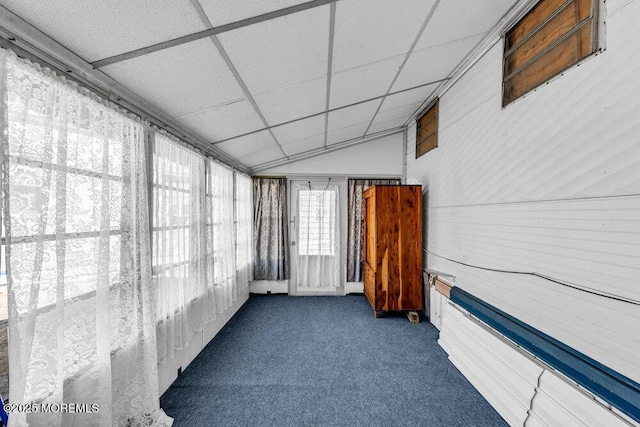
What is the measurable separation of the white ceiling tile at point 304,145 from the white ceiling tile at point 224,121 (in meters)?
0.97

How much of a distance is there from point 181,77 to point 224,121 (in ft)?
2.43

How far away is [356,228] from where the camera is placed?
4.34m

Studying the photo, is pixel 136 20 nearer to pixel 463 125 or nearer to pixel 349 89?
pixel 349 89

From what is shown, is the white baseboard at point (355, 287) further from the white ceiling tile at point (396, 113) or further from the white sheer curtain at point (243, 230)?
the white ceiling tile at point (396, 113)

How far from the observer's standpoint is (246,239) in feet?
13.1

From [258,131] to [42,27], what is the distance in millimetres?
1718

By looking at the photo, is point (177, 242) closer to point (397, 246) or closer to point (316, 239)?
point (397, 246)

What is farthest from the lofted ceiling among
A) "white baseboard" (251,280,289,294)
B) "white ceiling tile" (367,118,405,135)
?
"white baseboard" (251,280,289,294)

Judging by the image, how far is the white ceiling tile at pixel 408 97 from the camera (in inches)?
110

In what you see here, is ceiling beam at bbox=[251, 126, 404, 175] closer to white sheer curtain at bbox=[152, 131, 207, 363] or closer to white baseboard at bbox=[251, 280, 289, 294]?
white sheer curtain at bbox=[152, 131, 207, 363]

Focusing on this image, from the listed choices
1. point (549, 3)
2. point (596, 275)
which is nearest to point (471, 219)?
point (596, 275)

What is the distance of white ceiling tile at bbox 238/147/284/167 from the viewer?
11.3 feet

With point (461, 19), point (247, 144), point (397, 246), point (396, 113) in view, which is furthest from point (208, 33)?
point (397, 246)

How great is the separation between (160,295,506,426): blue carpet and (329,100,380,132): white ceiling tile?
2440 millimetres
